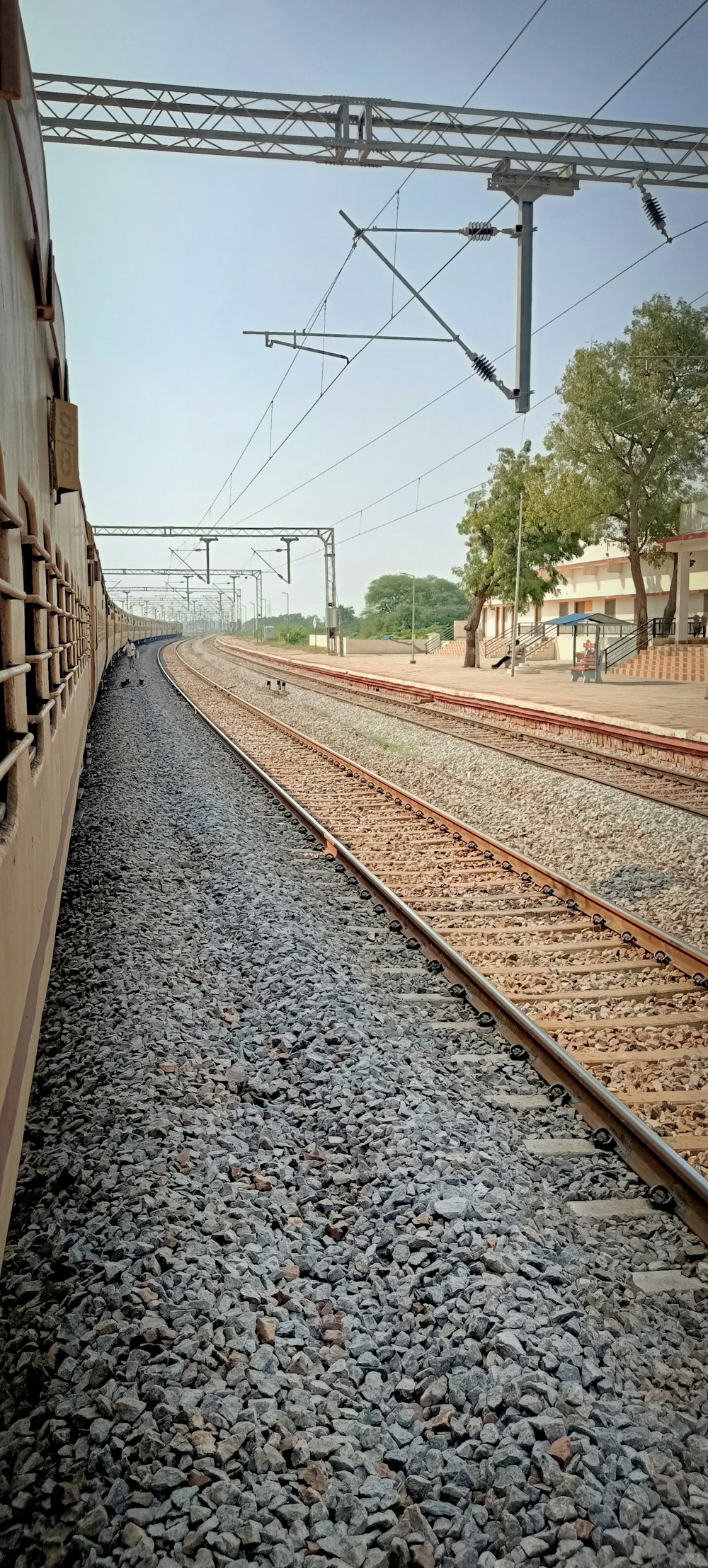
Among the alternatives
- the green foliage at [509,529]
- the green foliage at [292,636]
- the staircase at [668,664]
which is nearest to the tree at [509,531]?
the green foliage at [509,529]

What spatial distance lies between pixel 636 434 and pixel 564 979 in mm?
36700

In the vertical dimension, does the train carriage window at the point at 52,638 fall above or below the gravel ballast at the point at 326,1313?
above

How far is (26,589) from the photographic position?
4633mm

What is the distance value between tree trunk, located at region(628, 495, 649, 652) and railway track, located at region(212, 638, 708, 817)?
46.4ft

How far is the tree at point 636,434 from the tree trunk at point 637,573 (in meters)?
0.04

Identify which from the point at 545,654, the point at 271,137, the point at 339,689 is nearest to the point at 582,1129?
the point at 271,137

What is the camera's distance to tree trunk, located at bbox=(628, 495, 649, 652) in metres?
37.0

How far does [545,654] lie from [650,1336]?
4619cm

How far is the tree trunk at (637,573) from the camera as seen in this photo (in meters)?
37.0

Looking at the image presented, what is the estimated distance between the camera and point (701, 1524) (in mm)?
2242

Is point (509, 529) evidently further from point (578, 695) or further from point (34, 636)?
point (34, 636)

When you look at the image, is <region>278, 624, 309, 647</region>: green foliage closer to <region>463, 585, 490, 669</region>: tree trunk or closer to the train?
<region>463, 585, 490, 669</region>: tree trunk

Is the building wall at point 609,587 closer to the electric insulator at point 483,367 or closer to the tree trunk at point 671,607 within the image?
the tree trunk at point 671,607

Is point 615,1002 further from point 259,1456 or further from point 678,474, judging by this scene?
point 678,474
